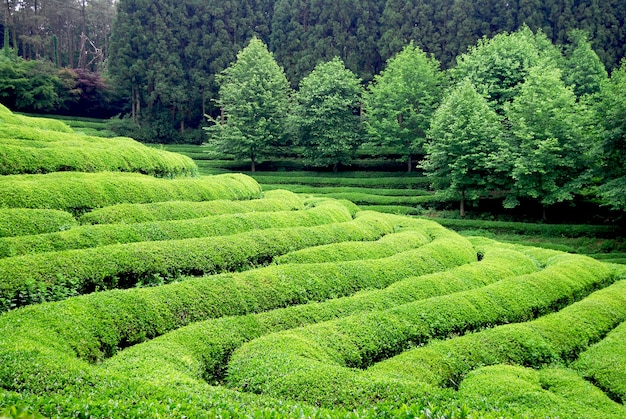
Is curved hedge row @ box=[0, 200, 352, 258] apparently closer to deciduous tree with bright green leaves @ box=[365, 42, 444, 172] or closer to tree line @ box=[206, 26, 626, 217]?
tree line @ box=[206, 26, 626, 217]

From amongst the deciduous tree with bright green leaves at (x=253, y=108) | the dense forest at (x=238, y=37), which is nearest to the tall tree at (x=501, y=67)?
the dense forest at (x=238, y=37)

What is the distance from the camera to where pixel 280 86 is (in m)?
50.8

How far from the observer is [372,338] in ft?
38.7

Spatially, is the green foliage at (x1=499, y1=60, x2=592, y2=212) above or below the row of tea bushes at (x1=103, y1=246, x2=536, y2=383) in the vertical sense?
above

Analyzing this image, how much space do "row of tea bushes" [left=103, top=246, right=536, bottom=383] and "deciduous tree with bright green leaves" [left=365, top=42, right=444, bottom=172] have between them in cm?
2813

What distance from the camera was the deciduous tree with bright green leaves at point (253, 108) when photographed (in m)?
47.3

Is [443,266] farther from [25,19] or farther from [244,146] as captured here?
[25,19]

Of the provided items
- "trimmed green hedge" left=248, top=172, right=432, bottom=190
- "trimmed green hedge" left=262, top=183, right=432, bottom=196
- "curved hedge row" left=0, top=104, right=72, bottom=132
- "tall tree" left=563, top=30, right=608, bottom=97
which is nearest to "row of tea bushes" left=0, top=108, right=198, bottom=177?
"curved hedge row" left=0, top=104, right=72, bottom=132

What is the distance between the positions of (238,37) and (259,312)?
60.1 m

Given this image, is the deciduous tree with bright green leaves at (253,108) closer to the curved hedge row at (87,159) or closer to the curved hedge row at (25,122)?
the curved hedge row at (25,122)

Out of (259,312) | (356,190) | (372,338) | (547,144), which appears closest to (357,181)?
(356,190)

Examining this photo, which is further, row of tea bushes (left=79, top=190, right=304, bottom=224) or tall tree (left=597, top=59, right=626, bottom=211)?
tall tree (left=597, top=59, right=626, bottom=211)

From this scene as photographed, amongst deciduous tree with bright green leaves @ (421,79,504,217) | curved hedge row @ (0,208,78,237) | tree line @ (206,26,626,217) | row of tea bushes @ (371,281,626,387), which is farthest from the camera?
deciduous tree with bright green leaves @ (421,79,504,217)

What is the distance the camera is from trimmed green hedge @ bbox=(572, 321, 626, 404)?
11164 millimetres
